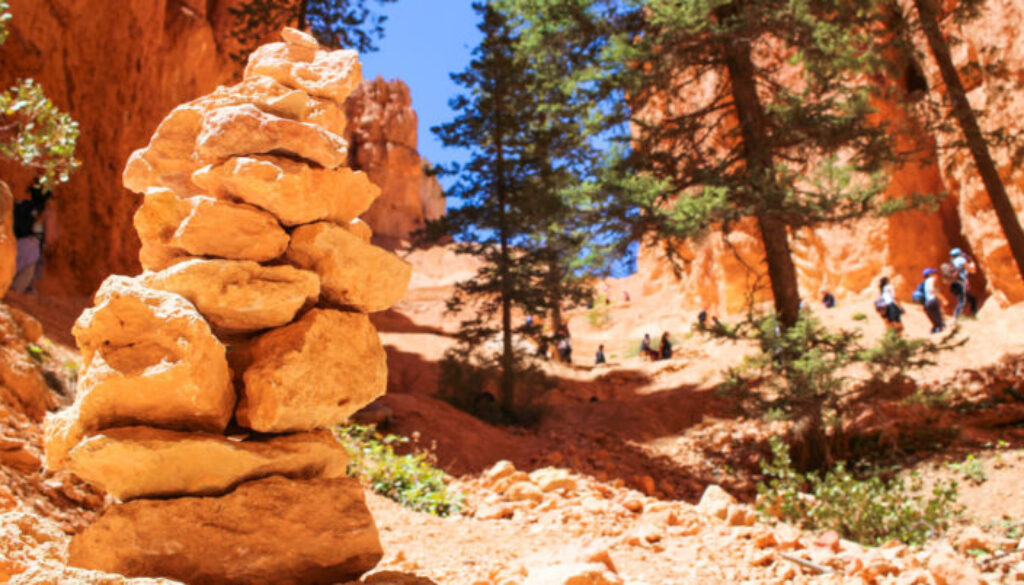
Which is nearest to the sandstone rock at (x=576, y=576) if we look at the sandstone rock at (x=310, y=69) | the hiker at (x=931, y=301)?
the sandstone rock at (x=310, y=69)

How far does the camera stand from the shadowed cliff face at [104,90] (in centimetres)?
1277

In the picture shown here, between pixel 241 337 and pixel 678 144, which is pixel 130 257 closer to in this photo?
pixel 678 144

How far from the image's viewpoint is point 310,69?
310 cm

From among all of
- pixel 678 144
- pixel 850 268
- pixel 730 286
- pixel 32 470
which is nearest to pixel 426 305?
pixel 730 286

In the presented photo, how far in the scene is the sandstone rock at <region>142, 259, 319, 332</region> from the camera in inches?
98.6

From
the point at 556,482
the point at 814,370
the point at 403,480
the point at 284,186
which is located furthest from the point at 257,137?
the point at 814,370

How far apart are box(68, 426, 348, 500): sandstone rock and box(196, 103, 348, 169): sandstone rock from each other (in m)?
1.16

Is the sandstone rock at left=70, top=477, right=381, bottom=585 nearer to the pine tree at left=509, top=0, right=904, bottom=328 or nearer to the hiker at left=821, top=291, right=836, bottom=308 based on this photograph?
the pine tree at left=509, top=0, right=904, bottom=328

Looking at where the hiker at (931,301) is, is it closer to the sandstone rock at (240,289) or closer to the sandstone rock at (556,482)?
the sandstone rock at (556,482)

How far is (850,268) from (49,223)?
22.8m

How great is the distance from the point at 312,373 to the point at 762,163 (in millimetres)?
8639

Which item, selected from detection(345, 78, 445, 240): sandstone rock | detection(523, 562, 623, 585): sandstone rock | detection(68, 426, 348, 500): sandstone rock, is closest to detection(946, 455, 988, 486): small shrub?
detection(523, 562, 623, 585): sandstone rock

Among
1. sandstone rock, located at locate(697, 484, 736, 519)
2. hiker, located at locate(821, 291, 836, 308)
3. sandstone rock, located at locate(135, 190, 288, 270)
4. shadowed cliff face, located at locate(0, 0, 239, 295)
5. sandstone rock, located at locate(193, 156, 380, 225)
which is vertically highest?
shadowed cliff face, located at locate(0, 0, 239, 295)

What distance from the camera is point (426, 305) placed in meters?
41.1
